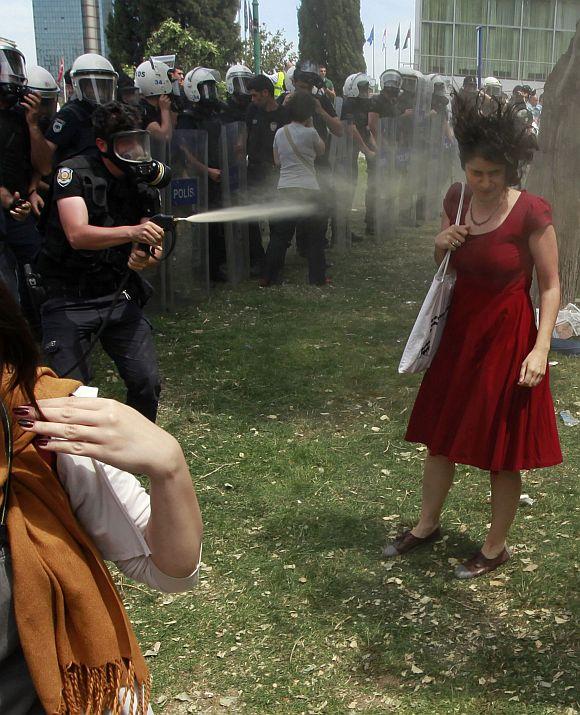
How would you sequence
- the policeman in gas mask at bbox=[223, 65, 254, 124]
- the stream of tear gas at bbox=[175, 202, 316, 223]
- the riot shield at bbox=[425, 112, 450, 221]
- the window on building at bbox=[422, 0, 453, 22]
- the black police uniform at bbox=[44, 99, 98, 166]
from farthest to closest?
1. the window on building at bbox=[422, 0, 453, 22]
2. the riot shield at bbox=[425, 112, 450, 221]
3. the policeman in gas mask at bbox=[223, 65, 254, 124]
4. the stream of tear gas at bbox=[175, 202, 316, 223]
5. the black police uniform at bbox=[44, 99, 98, 166]

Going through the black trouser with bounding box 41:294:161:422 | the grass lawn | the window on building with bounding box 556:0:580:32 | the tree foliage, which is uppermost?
the window on building with bounding box 556:0:580:32

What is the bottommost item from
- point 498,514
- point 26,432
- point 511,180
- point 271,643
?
point 271,643

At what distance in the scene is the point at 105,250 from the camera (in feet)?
13.4

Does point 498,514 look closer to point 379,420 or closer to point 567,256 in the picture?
point 379,420

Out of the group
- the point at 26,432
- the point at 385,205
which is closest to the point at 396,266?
the point at 385,205

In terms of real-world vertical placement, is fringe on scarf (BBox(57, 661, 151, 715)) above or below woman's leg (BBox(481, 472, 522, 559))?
above

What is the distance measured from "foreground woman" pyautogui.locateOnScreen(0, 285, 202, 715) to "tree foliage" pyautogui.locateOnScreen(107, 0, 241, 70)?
30781 mm

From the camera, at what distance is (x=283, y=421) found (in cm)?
549

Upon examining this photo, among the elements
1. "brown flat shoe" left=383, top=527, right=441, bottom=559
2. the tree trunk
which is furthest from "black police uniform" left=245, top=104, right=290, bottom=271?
"brown flat shoe" left=383, top=527, right=441, bottom=559

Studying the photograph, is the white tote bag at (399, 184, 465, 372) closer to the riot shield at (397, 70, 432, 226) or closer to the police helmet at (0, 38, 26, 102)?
the police helmet at (0, 38, 26, 102)

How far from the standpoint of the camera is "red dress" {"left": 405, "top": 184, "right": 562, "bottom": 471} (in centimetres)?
325

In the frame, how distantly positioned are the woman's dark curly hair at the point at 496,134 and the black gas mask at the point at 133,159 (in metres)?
1.50

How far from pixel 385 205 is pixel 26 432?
1195 cm

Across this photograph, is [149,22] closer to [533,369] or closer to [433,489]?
[433,489]
